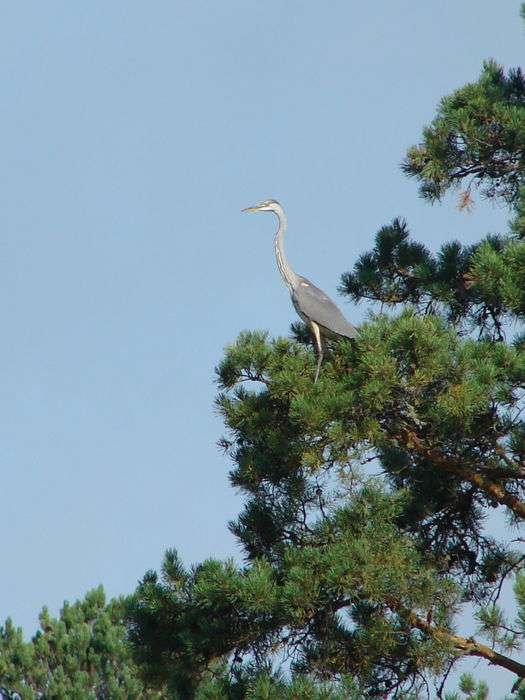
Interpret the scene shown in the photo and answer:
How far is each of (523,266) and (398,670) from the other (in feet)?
7.90

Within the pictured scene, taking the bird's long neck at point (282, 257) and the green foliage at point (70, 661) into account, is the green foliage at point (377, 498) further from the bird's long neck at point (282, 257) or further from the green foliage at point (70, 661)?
the green foliage at point (70, 661)

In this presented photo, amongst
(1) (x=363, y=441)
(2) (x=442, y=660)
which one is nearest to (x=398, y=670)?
(2) (x=442, y=660)

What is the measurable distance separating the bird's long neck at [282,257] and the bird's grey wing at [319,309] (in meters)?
0.09

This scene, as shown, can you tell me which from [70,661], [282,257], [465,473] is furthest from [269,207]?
[70,661]

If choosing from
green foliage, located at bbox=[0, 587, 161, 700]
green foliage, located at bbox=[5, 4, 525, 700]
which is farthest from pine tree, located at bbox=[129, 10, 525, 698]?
green foliage, located at bbox=[0, 587, 161, 700]

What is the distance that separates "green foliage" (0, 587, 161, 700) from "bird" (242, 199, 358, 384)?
27.0 ft

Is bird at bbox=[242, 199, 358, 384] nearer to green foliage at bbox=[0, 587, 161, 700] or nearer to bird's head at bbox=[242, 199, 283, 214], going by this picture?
bird's head at bbox=[242, 199, 283, 214]

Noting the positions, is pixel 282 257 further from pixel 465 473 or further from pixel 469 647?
pixel 469 647

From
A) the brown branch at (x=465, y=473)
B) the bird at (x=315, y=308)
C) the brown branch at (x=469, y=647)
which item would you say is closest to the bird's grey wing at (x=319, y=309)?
the bird at (x=315, y=308)

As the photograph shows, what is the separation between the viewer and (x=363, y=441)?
21.6ft

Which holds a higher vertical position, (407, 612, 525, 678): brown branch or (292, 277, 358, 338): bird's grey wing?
(292, 277, 358, 338): bird's grey wing

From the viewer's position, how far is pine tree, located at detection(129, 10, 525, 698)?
20.9 ft

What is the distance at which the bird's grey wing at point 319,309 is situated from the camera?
26.5 ft

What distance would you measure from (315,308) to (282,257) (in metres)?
1.15
